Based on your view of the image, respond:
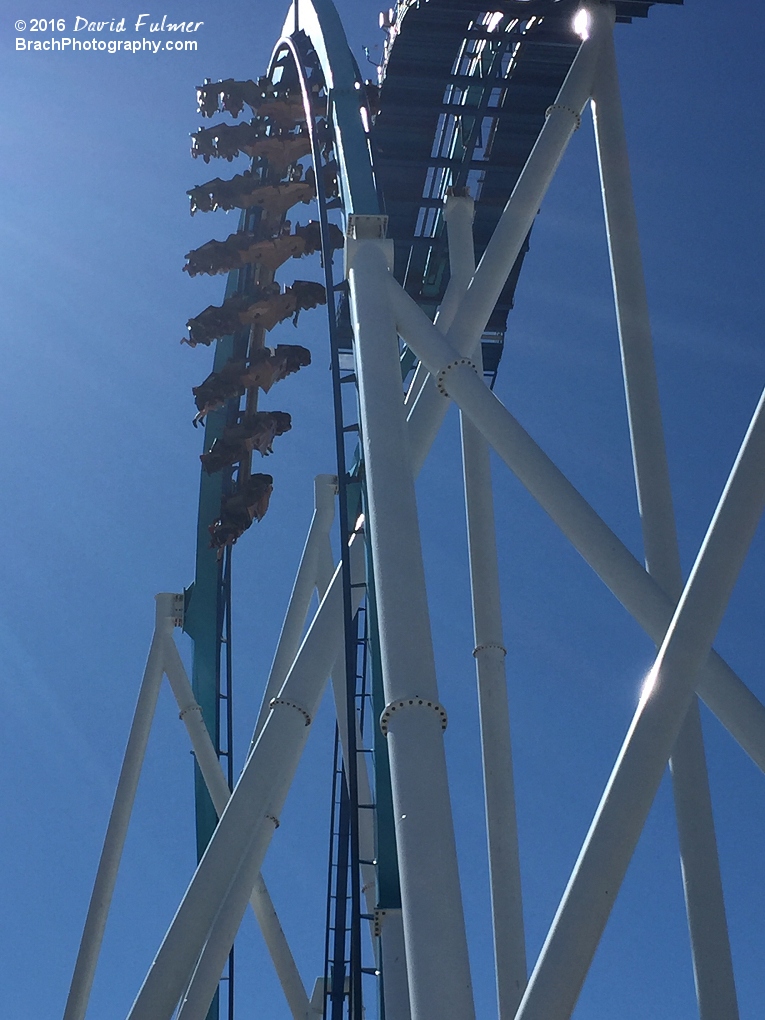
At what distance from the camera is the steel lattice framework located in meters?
4.84

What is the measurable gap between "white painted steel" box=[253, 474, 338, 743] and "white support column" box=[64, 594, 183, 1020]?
0.88m

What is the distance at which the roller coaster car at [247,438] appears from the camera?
1143 cm

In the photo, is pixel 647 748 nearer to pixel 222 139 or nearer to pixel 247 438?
pixel 247 438

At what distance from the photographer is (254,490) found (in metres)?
11.6

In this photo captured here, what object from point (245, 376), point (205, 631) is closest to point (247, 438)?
point (245, 376)

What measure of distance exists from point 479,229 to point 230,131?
2.70 meters

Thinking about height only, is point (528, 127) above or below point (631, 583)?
above

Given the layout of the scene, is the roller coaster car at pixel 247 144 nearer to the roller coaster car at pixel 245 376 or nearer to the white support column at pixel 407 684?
the roller coaster car at pixel 245 376

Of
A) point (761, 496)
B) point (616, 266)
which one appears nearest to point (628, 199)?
point (616, 266)

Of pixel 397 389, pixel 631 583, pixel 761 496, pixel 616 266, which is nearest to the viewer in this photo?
pixel 761 496

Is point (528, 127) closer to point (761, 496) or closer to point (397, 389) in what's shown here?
point (397, 389)

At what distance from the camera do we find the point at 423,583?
18.5ft

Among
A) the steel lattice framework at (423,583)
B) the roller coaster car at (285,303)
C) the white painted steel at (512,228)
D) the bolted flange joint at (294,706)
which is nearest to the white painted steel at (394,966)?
the steel lattice framework at (423,583)

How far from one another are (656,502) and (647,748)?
128 inches
